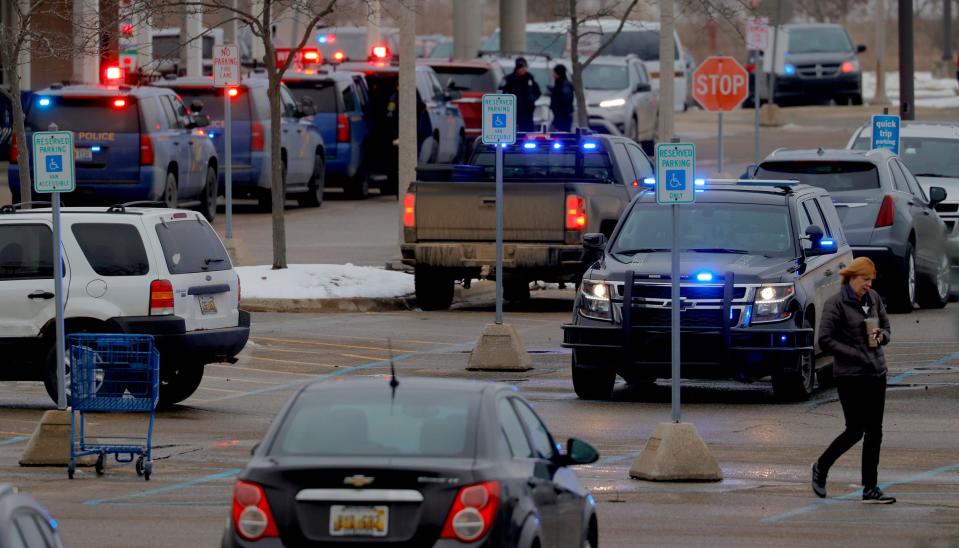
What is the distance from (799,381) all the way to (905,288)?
6.73 metres

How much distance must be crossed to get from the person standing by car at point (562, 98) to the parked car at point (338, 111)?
3927mm

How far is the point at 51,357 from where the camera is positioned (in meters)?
16.5

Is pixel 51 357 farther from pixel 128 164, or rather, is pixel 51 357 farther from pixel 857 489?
pixel 128 164

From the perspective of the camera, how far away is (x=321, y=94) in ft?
119

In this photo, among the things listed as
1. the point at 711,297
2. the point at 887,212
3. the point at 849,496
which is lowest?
the point at 849,496

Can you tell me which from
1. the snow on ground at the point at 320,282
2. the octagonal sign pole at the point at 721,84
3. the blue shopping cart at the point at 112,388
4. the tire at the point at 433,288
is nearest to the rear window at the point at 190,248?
the blue shopping cart at the point at 112,388

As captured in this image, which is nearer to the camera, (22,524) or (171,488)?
(22,524)

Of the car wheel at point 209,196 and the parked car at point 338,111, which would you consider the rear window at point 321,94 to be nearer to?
the parked car at point 338,111

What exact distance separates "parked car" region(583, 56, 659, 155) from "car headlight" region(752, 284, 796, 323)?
23.5m

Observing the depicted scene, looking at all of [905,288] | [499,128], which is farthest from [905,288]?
[499,128]

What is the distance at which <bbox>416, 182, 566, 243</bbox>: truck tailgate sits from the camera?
23.0m

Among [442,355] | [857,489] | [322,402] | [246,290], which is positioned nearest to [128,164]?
[246,290]

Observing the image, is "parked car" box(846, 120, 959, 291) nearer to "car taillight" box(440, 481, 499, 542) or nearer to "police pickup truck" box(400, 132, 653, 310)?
"police pickup truck" box(400, 132, 653, 310)

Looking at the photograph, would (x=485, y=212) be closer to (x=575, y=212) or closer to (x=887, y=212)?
(x=575, y=212)
